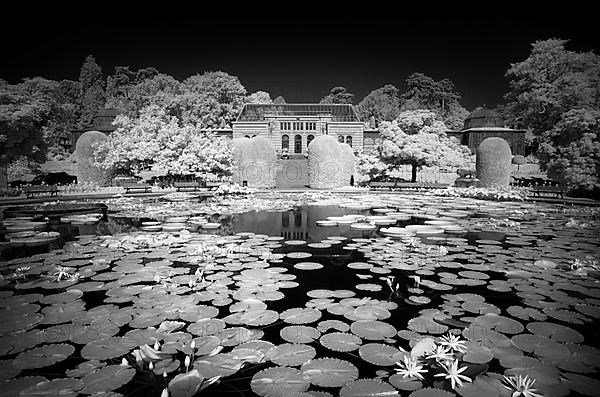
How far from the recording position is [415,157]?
2061cm

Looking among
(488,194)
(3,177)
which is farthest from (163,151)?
(488,194)

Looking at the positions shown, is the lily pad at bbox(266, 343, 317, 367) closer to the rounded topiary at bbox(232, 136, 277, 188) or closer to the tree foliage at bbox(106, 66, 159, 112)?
the rounded topiary at bbox(232, 136, 277, 188)

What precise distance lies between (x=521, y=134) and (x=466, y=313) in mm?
40226

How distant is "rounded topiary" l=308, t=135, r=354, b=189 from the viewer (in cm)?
2167

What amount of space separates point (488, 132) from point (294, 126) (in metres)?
23.2

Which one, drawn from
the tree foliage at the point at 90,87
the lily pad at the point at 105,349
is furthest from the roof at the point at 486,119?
the tree foliage at the point at 90,87

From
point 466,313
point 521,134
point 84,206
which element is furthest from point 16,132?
point 521,134

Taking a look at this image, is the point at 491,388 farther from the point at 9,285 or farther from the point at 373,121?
the point at 373,121

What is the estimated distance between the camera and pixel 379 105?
5938 cm

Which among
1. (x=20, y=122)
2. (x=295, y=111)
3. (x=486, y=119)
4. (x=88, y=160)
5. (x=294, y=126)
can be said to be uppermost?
(x=295, y=111)

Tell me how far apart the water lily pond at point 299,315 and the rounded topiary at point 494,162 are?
44.1ft

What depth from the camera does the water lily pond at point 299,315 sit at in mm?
2621

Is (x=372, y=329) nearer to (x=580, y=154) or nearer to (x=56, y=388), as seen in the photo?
(x=56, y=388)

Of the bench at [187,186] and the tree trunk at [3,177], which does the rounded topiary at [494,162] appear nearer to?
the bench at [187,186]
